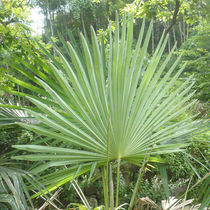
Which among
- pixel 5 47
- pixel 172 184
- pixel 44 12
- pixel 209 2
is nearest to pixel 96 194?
pixel 172 184

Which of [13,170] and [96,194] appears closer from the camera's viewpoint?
[13,170]

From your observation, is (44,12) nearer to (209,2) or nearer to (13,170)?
(209,2)

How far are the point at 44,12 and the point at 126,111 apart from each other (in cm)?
1633

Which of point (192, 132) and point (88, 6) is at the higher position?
point (88, 6)

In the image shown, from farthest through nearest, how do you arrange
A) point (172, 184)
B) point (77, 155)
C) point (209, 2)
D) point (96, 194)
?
point (209, 2) < point (96, 194) < point (172, 184) < point (77, 155)

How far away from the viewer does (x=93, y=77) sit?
0.95m

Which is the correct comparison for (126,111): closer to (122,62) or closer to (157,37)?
(122,62)

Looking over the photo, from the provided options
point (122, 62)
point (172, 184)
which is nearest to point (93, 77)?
point (122, 62)

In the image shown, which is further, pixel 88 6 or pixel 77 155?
pixel 88 6

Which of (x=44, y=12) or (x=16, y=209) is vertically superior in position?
(x=44, y=12)

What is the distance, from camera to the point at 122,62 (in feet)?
3.22

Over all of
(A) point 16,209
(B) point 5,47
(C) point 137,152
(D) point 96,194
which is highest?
(B) point 5,47

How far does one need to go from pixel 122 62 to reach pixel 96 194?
2354 millimetres

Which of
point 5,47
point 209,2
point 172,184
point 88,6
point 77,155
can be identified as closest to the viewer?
point 77,155
